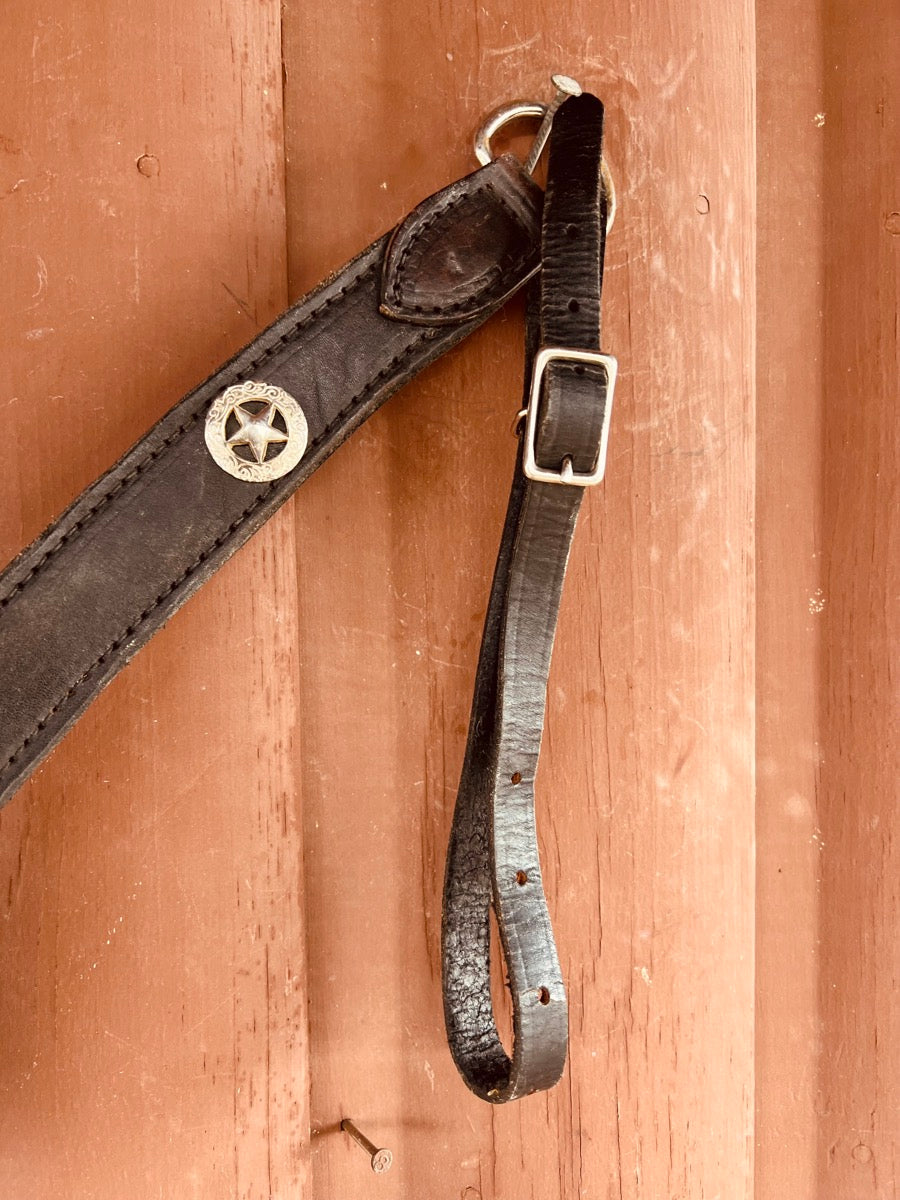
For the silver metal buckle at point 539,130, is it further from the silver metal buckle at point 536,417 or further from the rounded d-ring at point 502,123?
the silver metal buckle at point 536,417

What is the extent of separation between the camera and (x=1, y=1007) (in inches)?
23.8

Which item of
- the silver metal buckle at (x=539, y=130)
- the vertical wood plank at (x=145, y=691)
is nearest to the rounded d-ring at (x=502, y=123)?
the silver metal buckle at (x=539, y=130)

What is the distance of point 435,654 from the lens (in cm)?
68

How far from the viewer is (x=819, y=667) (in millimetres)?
771

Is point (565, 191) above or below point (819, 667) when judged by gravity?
above

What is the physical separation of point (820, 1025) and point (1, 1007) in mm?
696

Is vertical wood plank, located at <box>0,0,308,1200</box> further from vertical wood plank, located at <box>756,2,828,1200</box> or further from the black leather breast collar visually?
vertical wood plank, located at <box>756,2,828,1200</box>

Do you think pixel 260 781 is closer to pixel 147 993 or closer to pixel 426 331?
pixel 147 993

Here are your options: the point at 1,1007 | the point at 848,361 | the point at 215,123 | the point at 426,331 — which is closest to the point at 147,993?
the point at 1,1007

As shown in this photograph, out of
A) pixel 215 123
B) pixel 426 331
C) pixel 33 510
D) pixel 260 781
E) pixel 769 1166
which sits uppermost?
pixel 215 123

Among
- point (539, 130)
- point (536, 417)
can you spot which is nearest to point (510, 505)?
point (536, 417)

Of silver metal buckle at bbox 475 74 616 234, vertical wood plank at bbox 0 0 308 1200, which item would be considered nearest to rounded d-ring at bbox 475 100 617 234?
silver metal buckle at bbox 475 74 616 234

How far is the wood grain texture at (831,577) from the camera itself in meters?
0.74

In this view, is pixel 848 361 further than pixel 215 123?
Yes
